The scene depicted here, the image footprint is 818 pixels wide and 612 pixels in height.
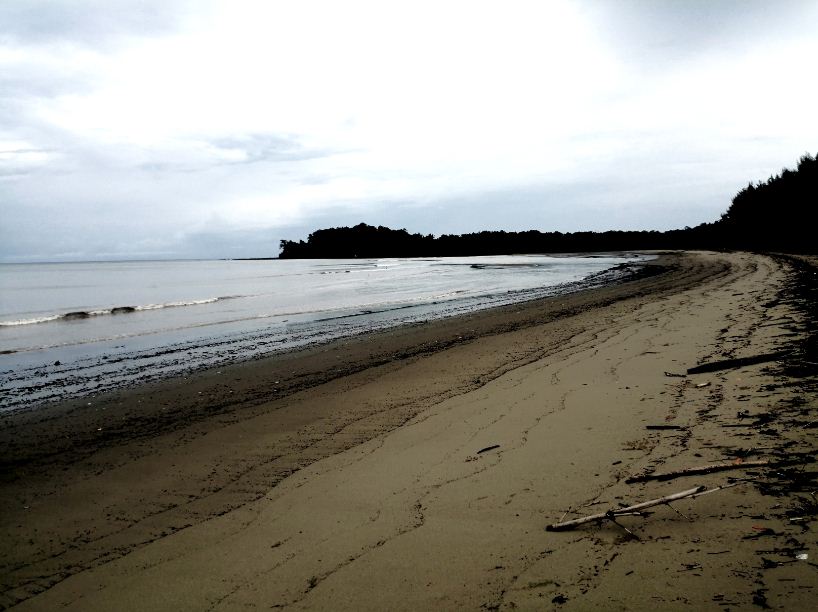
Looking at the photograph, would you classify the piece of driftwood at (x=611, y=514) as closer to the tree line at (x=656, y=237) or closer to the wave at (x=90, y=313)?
the wave at (x=90, y=313)

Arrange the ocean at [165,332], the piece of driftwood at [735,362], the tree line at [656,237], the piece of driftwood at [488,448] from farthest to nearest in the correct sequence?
the tree line at [656,237]
the ocean at [165,332]
the piece of driftwood at [735,362]
the piece of driftwood at [488,448]

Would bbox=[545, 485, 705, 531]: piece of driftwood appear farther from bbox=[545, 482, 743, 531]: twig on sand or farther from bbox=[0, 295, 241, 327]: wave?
bbox=[0, 295, 241, 327]: wave

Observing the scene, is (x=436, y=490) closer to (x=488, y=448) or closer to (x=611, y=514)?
(x=488, y=448)

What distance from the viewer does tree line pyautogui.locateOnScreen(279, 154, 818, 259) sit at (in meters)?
49.5

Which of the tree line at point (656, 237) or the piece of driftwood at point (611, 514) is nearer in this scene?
the piece of driftwood at point (611, 514)

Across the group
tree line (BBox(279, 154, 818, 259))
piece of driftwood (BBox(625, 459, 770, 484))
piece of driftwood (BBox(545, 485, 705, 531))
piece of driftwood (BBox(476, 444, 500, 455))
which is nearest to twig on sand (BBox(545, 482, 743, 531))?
piece of driftwood (BBox(545, 485, 705, 531))

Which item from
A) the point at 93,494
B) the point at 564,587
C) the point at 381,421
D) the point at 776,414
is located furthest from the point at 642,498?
the point at 93,494

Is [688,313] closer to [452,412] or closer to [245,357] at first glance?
[452,412]

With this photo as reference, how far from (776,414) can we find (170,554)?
5.34 meters

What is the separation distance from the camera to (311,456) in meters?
5.44

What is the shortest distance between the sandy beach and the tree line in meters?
43.9

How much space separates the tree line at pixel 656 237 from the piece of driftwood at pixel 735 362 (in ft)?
137

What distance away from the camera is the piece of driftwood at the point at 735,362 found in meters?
6.58

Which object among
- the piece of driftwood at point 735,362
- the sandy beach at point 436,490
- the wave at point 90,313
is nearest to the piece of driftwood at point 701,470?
the sandy beach at point 436,490
